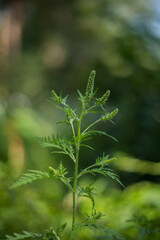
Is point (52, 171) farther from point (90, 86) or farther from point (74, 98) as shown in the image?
point (74, 98)

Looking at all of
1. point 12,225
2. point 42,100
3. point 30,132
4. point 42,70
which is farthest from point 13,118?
point 42,70

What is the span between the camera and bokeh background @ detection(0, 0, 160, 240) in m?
0.88

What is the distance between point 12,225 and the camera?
795 millimetres

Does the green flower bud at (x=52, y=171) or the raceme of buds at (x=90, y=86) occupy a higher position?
the raceme of buds at (x=90, y=86)

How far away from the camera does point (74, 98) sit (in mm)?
3453

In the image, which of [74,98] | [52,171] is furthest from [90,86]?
[74,98]

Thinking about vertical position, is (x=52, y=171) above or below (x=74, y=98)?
below

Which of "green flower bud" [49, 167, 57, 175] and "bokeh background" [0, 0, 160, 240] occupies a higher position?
"bokeh background" [0, 0, 160, 240]

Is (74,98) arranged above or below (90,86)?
above

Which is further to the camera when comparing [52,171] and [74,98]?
[74,98]

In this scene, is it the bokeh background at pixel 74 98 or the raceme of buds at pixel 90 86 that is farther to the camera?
the bokeh background at pixel 74 98

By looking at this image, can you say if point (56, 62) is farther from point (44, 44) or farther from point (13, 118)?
point (13, 118)

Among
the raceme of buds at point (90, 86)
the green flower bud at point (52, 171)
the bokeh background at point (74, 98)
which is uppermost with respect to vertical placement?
the bokeh background at point (74, 98)

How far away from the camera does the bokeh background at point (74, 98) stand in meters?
0.88
